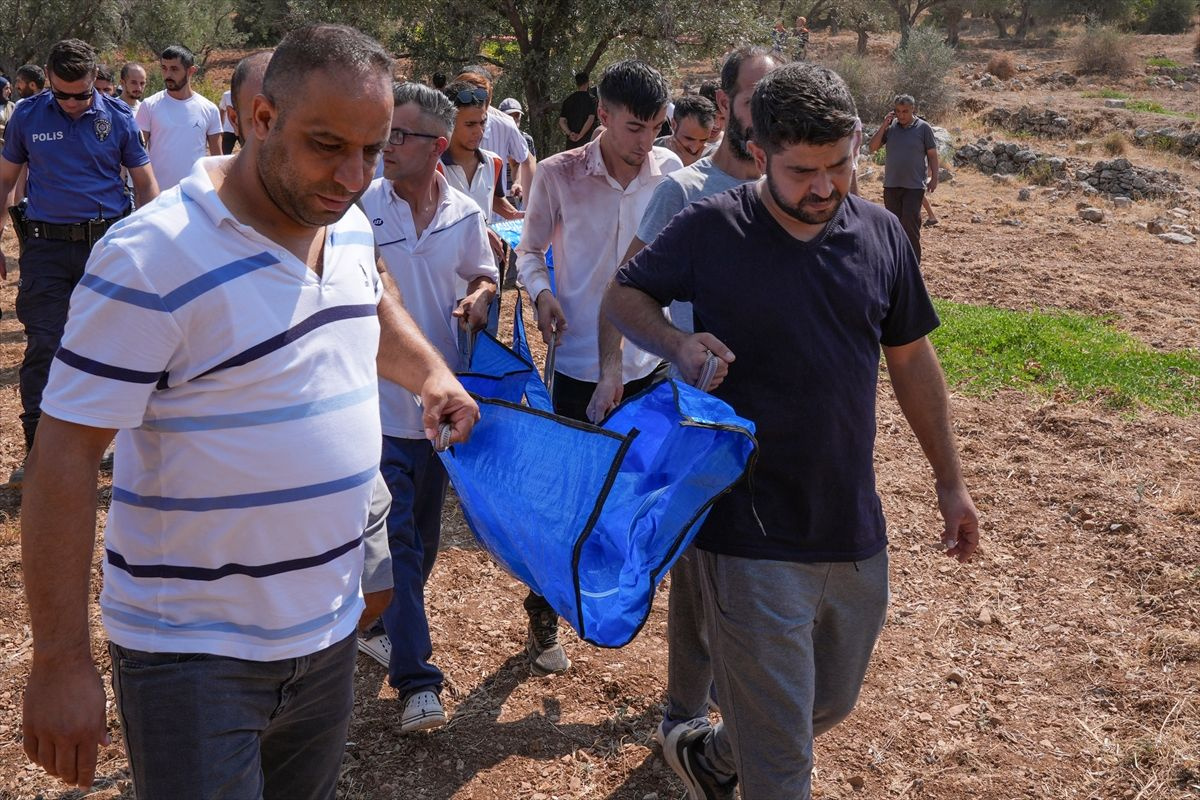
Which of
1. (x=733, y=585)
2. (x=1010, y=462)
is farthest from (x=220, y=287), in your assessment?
(x=1010, y=462)

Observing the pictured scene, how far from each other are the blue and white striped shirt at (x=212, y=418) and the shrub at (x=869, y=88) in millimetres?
27179

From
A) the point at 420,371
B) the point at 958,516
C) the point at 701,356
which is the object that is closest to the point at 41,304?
the point at 420,371

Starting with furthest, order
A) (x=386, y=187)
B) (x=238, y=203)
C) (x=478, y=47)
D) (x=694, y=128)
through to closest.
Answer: (x=478, y=47)
(x=694, y=128)
(x=386, y=187)
(x=238, y=203)

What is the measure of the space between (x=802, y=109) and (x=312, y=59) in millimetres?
1226

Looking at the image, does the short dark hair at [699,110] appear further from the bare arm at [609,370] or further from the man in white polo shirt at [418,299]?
the bare arm at [609,370]

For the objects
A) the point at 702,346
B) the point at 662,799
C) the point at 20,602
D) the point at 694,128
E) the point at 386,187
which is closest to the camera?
the point at 702,346

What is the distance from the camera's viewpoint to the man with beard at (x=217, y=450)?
197 centimetres

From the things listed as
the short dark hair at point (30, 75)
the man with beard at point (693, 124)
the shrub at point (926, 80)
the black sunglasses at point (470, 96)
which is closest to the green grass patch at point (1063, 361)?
the man with beard at point (693, 124)

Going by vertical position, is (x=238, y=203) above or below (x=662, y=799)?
above

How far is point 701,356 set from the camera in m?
2.80

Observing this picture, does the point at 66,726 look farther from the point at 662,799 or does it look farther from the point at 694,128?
the point at 694,128

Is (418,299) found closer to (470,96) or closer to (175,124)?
(470,96)

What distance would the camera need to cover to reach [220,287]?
204 centimetres

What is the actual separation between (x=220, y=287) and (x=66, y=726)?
0.82 m
